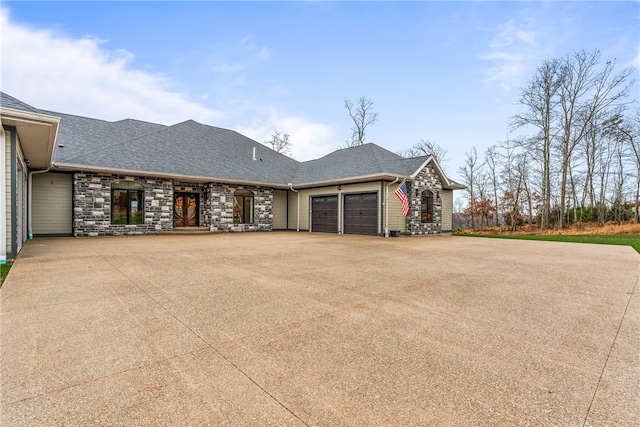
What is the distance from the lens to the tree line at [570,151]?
19.5 metres

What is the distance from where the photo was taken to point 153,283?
182 inches

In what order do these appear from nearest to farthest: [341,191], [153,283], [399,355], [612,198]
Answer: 1. [399,355]
2. [153,283]
3. [341,191]
4. [612,198]

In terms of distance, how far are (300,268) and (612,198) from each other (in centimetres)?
2949

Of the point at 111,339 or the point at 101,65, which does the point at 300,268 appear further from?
the point at 101,65

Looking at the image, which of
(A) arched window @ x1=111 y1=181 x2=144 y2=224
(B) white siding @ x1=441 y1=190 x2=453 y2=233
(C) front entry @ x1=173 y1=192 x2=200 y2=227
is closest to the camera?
(A) arched window @ x1=111 y1=181 x2=144 y2=224

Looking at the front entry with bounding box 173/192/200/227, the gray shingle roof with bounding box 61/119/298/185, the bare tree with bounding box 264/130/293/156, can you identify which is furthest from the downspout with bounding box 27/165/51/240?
the bare tree with bounding box 264/130/293/156

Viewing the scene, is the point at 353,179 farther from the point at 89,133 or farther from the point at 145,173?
the point at 89,133

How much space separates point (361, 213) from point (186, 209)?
917 cm

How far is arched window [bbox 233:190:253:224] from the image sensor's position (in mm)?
16375

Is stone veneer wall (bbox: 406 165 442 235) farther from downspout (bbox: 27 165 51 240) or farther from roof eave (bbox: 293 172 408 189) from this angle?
downspout (bbox: 27 165 51 240)

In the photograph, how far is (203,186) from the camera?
51.6 ft

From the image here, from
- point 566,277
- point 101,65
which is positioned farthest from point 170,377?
point 101,65

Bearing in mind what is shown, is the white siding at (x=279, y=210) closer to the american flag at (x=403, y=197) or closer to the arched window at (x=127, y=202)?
→ the arched window at (x=127, y=202)

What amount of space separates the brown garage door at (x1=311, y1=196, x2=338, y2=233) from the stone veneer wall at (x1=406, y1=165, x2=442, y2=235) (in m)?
3.87
